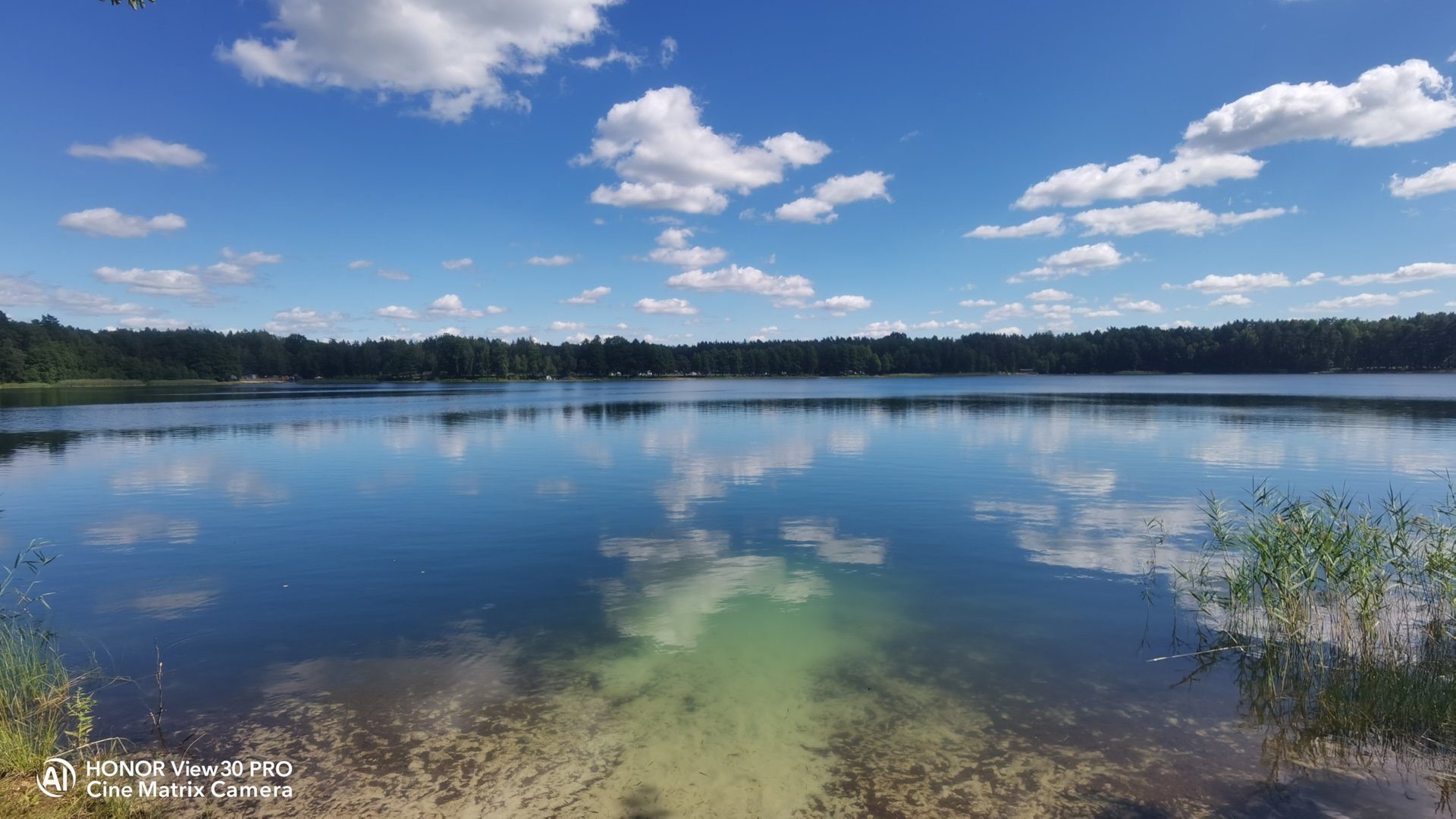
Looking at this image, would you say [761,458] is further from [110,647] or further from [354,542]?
[110,647]

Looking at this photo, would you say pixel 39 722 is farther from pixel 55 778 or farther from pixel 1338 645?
pixel 1338 645

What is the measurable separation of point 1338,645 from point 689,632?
8.96 metres

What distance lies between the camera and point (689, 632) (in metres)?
10.7

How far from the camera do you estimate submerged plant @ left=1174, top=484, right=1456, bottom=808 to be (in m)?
7.29

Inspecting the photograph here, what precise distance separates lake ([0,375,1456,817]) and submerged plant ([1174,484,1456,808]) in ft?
1.22

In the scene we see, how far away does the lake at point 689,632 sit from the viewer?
6.75m

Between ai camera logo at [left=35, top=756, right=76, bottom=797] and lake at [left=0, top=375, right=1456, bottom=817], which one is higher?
ai camera logo at [left=35, top=756, right=76, bottom=797]

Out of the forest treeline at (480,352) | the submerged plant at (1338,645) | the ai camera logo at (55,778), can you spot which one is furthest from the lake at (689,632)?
the forest treeline at (480,352)

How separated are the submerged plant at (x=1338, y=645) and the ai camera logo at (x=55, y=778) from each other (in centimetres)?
1119

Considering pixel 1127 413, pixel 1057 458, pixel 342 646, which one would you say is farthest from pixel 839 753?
pixel 1127 413

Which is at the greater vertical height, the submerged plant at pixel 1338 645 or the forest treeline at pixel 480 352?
the forest treeline at pixel 480 352

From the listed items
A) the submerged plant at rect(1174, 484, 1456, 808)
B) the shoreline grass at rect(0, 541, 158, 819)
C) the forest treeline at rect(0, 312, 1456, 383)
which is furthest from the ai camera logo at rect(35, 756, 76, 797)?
the forest treeline at rect(0, 312, 1456, 383)

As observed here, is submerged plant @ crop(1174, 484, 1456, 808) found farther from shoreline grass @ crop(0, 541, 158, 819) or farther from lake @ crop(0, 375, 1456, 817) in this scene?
shoreline grass @ crop(0, 541, 158, 819)

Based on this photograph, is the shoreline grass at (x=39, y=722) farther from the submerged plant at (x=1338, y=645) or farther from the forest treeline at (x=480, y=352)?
the forest treeline at (x=480, y=352)
